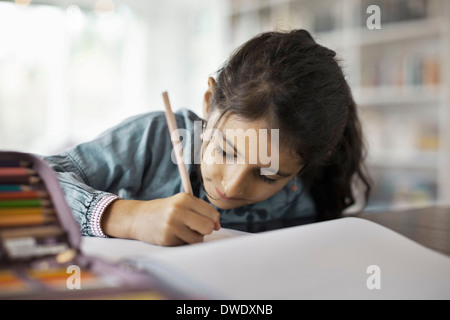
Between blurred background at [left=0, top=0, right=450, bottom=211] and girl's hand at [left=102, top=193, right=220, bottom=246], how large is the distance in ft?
5.24

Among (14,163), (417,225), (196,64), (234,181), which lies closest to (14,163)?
(14,163)

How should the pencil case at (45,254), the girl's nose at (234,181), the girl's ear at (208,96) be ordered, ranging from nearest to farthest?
the pencil case at (45,254)
the girl's nose at (234,181)
the girl's ear at (208,96)

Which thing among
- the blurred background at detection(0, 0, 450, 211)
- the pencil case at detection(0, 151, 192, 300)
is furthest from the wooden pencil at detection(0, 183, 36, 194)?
the blurred background at detection(0, 0, 450, 211)

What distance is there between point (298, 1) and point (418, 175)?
129cm

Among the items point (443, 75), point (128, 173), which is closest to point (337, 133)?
point (128, 173)

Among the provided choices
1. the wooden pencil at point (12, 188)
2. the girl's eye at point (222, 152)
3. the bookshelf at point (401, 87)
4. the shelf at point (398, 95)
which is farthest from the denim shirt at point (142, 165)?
the shelf at point (398, 95)

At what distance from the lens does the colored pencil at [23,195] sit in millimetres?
336

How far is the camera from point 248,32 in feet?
10.5

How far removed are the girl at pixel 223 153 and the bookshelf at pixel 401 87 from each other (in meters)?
1.66

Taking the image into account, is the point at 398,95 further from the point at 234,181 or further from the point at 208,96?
the point at 234,181

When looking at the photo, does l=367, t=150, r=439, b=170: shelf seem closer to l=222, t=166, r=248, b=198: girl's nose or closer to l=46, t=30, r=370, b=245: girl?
l=46, t=30, r=370, b=245: girl

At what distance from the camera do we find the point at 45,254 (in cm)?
31

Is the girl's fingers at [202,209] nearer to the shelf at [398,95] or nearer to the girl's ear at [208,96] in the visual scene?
the girl's ear at [208,96]

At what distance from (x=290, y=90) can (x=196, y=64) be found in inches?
138
